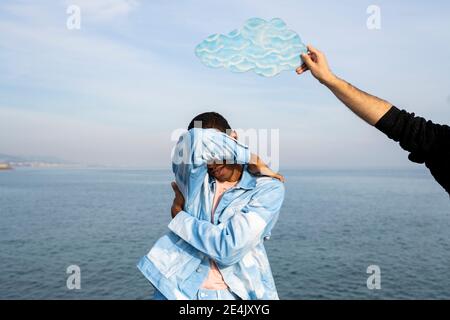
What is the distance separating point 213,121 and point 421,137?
1220 mm

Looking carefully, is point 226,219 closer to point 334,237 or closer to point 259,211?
point 259,211

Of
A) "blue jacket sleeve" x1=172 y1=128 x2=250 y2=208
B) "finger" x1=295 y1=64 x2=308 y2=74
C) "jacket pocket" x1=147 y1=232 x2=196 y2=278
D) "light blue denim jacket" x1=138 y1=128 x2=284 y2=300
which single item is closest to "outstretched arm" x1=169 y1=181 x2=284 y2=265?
"light blue denim jacket" x1=138 y1=128 x2=284 y2=300

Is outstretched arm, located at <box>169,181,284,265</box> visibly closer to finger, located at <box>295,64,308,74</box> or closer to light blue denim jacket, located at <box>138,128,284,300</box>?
light blue denim jacket, located at <box>138,128,284,300</box>

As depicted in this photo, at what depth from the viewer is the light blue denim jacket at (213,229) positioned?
2762 millimetres

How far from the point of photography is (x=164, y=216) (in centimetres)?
4803

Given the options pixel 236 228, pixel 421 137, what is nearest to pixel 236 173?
pixel 236 228

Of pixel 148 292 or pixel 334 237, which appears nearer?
pixel 148 292

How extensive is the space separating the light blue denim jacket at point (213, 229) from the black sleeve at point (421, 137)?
795 mm

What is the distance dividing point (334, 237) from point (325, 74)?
38.9m

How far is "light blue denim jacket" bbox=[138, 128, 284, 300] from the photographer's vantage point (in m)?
2.76

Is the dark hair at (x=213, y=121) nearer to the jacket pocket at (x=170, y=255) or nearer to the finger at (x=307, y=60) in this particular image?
the finger at (x=307, y=60)

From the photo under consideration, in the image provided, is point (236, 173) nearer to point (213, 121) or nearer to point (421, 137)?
point (213, 121)

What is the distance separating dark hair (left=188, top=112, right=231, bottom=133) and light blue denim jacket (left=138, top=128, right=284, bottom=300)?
3.5 inches
